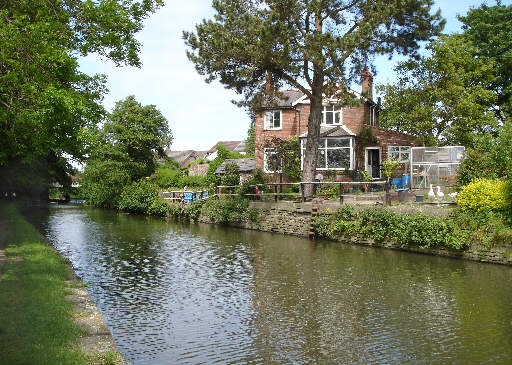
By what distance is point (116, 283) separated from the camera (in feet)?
45.4

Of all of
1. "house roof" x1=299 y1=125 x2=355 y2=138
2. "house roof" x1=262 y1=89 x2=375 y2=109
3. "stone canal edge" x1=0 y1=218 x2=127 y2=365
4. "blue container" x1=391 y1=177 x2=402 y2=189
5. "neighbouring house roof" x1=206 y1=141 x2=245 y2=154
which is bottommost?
"stone canal edge" x1=0 y1=218 x2=127 y2=365

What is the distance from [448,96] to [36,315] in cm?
3229

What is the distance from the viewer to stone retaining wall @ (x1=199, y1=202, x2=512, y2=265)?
56.2ft

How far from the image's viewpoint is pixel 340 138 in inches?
1368

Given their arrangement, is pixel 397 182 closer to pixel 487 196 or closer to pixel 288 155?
pixel 288 155

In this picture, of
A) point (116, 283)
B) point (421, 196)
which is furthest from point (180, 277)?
point (421, 196)

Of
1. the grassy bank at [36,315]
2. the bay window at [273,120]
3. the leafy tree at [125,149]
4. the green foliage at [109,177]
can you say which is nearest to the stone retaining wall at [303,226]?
the bay window at [273,120]

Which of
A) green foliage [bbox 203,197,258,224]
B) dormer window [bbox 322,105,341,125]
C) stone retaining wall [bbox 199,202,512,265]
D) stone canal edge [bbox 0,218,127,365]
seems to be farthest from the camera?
dormer window [bbox 322,105,341,125]

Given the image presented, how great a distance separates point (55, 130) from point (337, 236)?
44.5 ft

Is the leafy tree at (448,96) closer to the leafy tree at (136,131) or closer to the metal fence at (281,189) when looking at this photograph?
the metal fence at (281,189)

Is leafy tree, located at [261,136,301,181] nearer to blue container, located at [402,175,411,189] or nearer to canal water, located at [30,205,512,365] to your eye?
blue container, located at [402,175,411,189]

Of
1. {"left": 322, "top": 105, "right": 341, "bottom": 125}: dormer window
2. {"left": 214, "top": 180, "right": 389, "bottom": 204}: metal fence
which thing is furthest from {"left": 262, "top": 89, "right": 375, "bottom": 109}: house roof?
{"left": 214, "top": 180, "right": 389, "bottom": 204}: metal fence

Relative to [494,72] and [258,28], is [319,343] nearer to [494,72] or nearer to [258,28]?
[258,28]

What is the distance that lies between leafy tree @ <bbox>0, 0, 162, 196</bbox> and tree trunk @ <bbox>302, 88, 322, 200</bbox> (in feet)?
36.5
